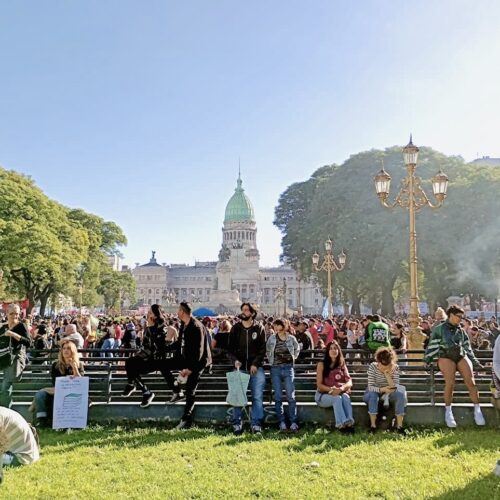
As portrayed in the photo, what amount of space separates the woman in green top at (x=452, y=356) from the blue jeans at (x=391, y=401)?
75cm

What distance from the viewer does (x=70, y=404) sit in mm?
9297

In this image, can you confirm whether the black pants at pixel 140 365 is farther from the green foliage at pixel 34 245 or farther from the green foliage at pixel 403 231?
the green foliage at pixel 34 245

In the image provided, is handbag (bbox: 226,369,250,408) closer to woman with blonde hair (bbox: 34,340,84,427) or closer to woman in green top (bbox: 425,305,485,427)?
woman with blonde hair (bbox: 34,340,84,427)

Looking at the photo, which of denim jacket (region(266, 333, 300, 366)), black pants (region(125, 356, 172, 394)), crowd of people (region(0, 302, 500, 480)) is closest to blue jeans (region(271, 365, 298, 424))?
crowd of people (region(0, 302, 500, 480))

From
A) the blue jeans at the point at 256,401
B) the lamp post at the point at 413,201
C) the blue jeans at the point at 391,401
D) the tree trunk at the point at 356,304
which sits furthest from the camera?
the tree trunk at the point at 356,304

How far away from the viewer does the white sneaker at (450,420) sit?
354 inches

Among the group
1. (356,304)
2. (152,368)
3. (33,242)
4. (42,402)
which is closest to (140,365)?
(152,368)

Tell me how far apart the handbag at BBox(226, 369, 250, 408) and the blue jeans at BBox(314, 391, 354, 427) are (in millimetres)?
1222

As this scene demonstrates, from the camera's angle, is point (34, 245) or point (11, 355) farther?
point (34, 245)

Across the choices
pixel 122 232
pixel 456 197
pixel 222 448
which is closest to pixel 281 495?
pixel 222 448

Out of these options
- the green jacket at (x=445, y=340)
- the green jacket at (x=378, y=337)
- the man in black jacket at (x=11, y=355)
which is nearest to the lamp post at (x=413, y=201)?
the green jacket at (x=378, y=337)

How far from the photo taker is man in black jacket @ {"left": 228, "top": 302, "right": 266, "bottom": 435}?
9.34 metres

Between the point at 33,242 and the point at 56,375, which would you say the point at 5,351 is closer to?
the point at 56,375

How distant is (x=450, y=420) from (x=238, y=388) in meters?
3.30
